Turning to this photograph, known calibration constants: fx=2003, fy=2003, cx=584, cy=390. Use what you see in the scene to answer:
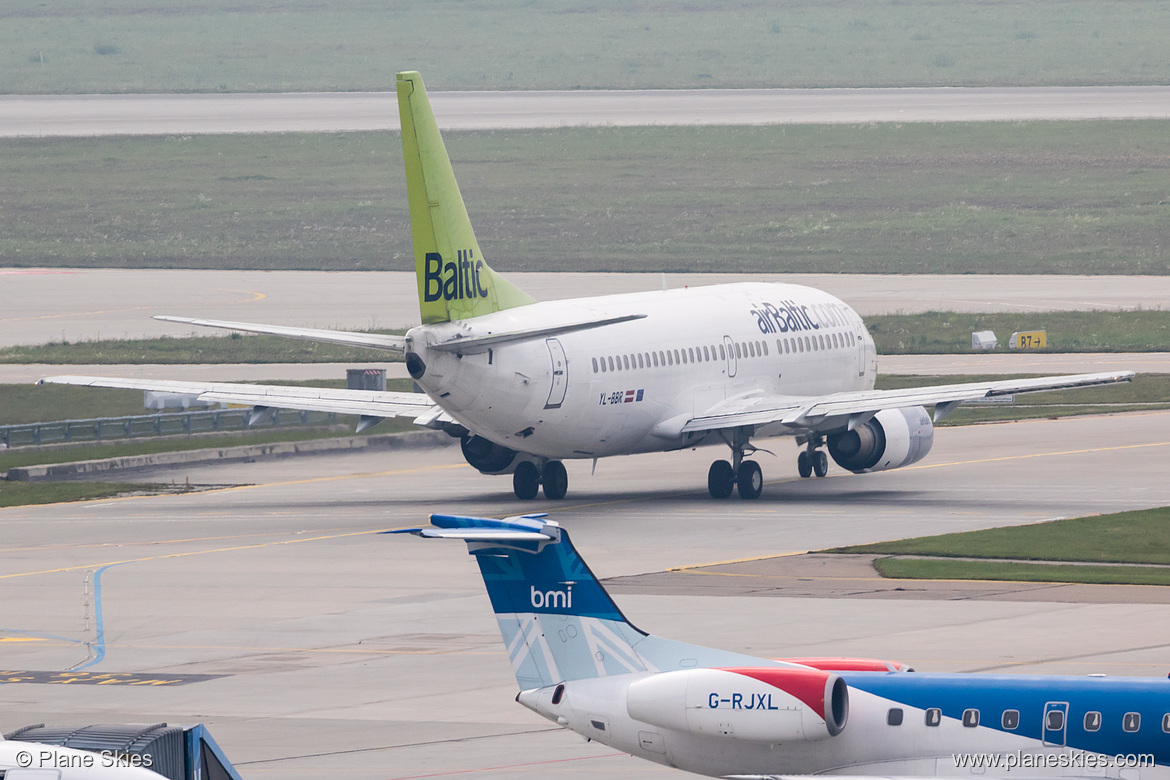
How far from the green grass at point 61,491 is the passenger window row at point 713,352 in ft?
46.8

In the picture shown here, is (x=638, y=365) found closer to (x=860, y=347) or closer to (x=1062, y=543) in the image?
(x=860, y=347)

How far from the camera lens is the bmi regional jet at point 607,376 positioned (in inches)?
1710

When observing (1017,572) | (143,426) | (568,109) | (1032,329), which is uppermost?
(568,109)

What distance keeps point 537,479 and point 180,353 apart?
111 feet

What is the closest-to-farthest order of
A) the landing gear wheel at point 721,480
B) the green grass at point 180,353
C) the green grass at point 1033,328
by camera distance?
the landing gear wheel at point 721,480, the green grass at point 180,353, the green grass at point 1033,328

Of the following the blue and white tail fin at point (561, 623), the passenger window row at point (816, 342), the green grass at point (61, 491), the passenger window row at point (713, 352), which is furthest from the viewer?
the passenger window row at point (816, 342)

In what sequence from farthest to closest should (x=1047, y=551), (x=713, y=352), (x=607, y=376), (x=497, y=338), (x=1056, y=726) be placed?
(x=713, y=352) → (x=607, y=376) → (x=497, y=338) → (x=1047, y=551) → (x=1056, y=726)

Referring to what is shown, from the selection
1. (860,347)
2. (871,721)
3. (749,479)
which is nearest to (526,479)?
(749,479)

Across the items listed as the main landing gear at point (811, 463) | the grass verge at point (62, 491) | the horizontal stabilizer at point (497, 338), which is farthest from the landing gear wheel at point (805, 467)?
the grass verge at point (62, 491)

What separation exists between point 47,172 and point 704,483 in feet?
332

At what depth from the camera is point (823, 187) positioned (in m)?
134

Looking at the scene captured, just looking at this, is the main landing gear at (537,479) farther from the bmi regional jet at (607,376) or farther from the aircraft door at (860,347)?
the aircraft door at (860,347)

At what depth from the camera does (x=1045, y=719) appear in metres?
19.4

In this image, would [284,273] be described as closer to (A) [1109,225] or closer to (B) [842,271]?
(B) [842,271]
